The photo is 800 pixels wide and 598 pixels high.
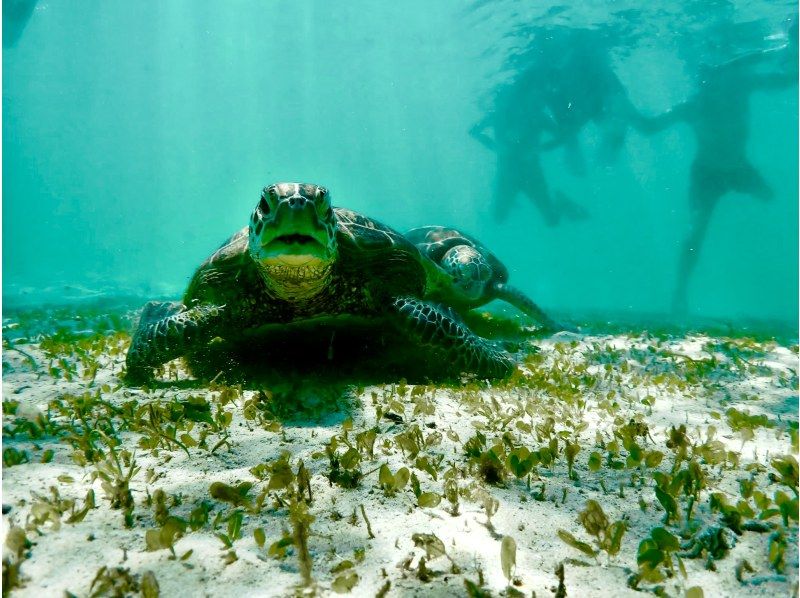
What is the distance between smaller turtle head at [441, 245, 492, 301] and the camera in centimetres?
764

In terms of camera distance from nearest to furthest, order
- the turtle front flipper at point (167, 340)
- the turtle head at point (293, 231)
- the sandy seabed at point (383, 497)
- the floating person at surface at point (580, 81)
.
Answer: the sandy seabed at point (383, 497), the turtle head at point (293, 231), the turtle front flipper at point (167, 340), the floating person at surface at point (580, 81)

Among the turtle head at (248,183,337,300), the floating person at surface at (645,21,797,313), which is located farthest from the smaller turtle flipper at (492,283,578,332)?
the floating person at surface at (645,21,797,313)

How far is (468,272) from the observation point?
7.70m

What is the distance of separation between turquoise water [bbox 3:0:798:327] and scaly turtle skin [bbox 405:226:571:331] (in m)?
9.11

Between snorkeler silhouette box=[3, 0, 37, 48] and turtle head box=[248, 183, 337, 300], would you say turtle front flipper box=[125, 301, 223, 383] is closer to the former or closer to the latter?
turtle head box=[248, 183, 337, 300]

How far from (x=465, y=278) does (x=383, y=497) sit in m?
6.08

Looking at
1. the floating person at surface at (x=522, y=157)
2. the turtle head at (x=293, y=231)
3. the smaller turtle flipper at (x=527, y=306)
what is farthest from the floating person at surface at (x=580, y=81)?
the turtle head at (x=293, y=231)

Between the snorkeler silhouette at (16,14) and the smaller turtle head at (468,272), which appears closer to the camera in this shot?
the smaller turtle head at (468,272)

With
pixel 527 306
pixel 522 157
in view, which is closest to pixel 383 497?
pixel 527 306

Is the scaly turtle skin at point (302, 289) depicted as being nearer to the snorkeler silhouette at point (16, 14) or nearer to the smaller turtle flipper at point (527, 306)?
the smaller turtle flipper at point (527, 306)

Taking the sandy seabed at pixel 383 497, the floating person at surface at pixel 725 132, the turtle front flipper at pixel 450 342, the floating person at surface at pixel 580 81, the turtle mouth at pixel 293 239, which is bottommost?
the sandy seabed at pixel 383 497

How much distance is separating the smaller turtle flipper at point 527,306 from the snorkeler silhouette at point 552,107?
20879mm

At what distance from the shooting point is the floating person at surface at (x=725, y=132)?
2064 cm

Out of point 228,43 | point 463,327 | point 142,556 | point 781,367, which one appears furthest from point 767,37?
point 228,43
